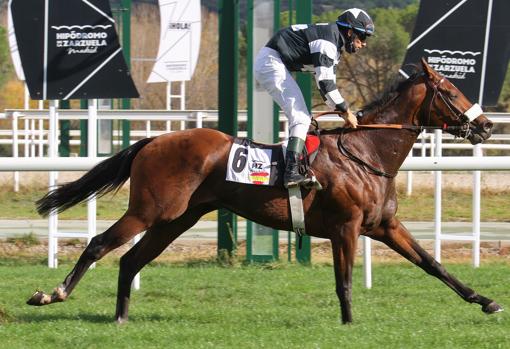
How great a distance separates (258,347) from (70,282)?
1652 mm

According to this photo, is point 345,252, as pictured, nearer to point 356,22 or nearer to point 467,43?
point 356,22

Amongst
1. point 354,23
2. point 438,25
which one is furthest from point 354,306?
point 438,25

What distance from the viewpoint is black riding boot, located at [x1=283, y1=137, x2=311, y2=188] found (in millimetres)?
7203

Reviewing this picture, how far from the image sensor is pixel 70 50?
1004cm

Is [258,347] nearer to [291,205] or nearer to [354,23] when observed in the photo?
[291,205]

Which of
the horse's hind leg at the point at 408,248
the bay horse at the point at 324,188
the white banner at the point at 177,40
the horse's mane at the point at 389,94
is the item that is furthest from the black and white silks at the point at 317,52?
the white banner at the point at 177,40

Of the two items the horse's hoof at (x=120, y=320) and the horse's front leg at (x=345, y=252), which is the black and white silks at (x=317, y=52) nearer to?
the horse's front leg at (x=345, y=252)

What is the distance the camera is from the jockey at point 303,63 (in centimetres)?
723

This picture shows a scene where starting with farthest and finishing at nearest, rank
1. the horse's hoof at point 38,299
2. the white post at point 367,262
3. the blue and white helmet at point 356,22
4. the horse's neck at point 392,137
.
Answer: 1. the white post at point 367,262
2. the horse's neck at point 392,137
3. the blue and white helmet at point 356,22
4. the horse's hoof at point 38,299

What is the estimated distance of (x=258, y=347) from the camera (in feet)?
20.5

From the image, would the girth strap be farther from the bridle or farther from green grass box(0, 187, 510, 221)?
green grass box(0, 187, 510, 221)

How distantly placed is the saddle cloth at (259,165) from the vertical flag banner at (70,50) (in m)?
2.82

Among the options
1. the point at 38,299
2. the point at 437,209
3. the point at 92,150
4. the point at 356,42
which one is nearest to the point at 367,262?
the point at 437,209

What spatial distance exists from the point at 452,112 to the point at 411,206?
828 cm
